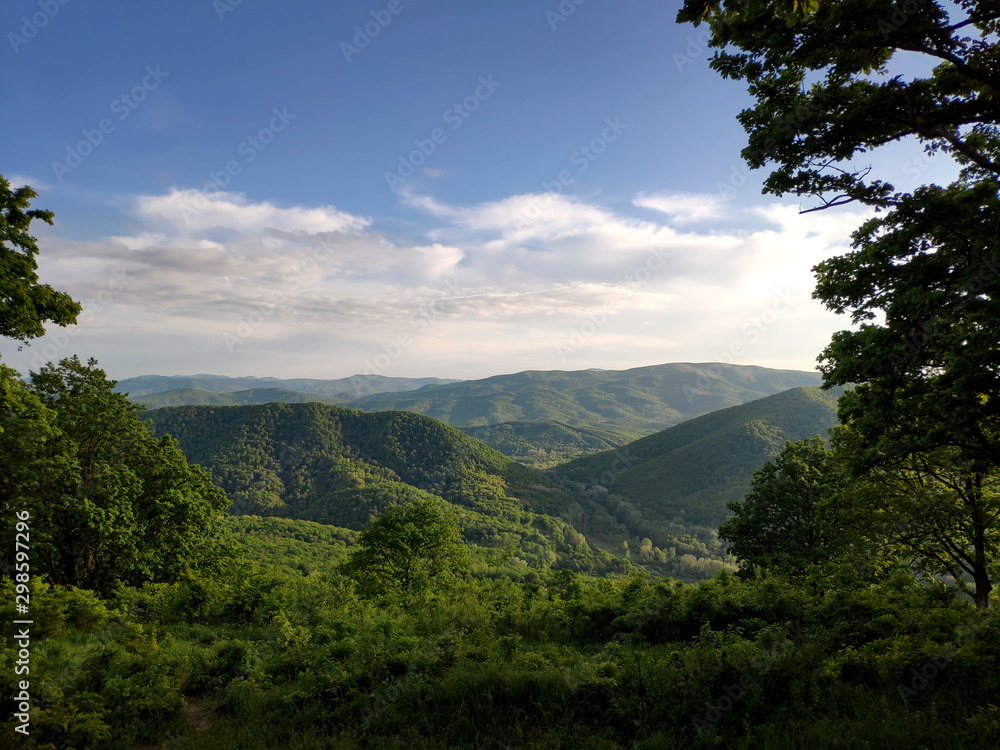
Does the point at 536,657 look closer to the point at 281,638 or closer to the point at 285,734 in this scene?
the point at 285,734

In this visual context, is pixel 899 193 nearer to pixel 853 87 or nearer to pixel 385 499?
pixel 853 87

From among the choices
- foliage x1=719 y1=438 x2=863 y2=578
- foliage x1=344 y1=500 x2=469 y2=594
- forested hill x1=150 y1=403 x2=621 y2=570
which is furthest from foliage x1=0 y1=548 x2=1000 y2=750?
forested hill x1=150 y1=403 x2=621 y2=570

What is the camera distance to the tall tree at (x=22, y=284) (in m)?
11.2

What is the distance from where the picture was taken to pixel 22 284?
1162cm

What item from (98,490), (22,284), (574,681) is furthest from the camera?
(98,490)

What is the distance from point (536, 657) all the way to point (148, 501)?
798 inches

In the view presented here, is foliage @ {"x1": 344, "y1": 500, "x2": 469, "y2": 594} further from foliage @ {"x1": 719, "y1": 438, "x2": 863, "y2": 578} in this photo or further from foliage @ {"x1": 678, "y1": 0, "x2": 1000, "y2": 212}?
foliage @ {"x1": 678, "y1": 0, "x2": 1000, "y2": 212}

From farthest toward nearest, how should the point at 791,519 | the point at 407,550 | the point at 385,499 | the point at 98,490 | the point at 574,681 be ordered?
the point at 385,499
the point at 407,550
the point at 791,519
the point at 98,490
the point at 574,681

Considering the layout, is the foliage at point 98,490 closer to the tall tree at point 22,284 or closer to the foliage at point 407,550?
the tall tree at point 22,284

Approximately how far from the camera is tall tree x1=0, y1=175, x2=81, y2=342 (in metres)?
11.2

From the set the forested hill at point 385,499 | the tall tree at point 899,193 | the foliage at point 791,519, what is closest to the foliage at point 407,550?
the foliage at point 791,519

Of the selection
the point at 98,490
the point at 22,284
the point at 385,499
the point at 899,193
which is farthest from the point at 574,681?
the point at 385,499

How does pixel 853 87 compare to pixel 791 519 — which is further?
pixel 791 519

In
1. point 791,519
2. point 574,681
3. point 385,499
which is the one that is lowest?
point 385,499
